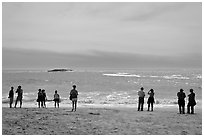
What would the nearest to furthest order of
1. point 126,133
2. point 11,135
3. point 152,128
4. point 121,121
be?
point 11,135 → point 126,133 → point 152,128 → point 121,121

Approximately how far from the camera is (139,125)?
405 inches

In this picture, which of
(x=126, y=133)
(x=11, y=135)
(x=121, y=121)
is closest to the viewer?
(x=11, y=135)

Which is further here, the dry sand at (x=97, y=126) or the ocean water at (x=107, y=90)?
the ocean water at (x=107, y=90)

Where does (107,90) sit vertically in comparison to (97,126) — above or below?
above

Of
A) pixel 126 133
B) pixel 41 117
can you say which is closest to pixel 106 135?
pixel 126 133

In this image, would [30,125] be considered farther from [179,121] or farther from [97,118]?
[179,121]

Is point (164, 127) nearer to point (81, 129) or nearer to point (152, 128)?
point (152, 128)

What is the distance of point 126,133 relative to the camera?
29.3 feet

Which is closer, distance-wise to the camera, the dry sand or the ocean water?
the dry sand

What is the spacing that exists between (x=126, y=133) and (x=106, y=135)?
875 millimetres

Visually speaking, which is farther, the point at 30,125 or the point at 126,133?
the point at 30,125

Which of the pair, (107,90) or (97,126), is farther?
(107,90)

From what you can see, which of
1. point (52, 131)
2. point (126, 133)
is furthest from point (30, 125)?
point (126, 133)

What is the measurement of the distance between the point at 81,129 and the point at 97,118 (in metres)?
2.54
